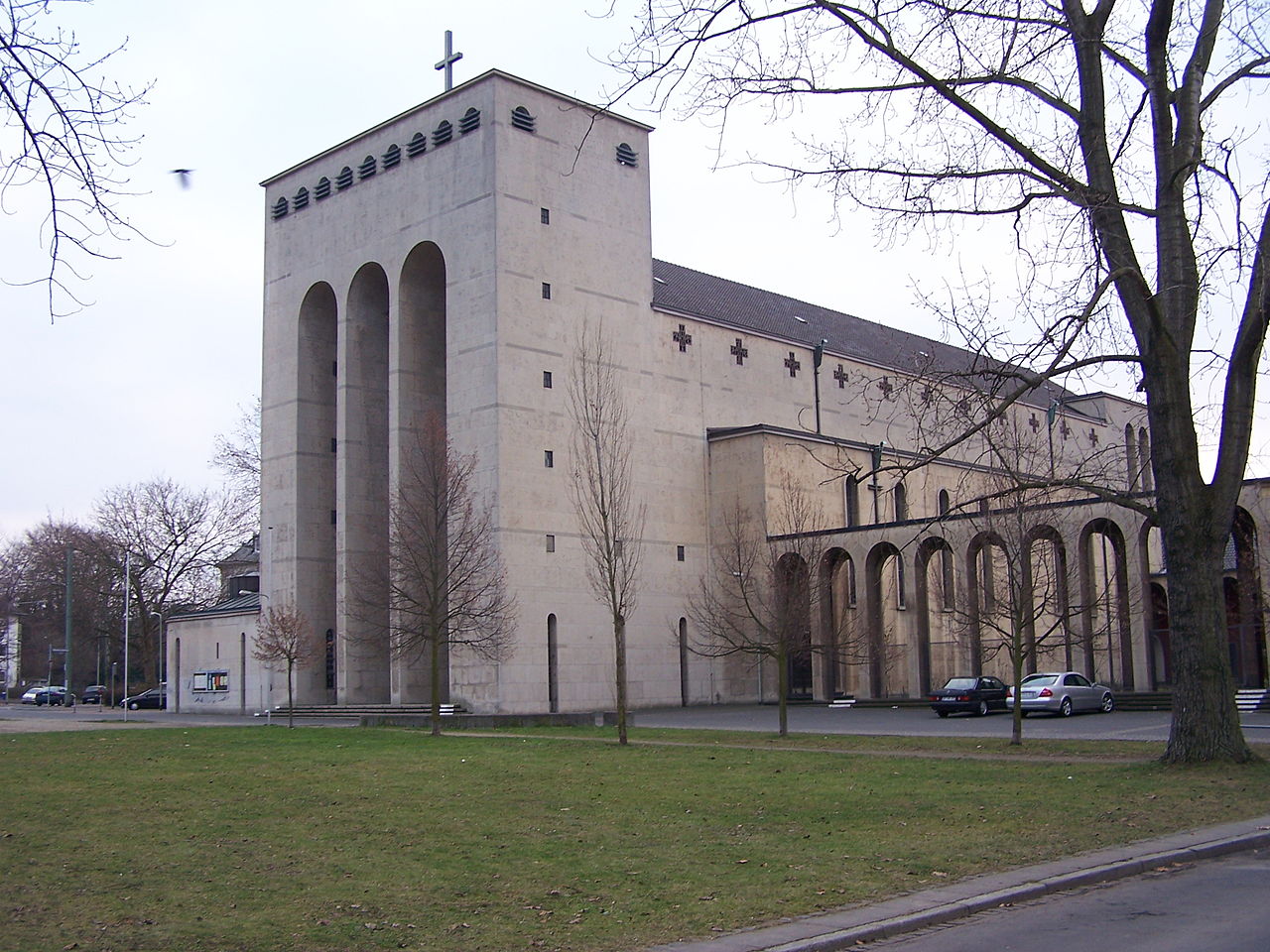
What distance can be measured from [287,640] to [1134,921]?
4107cm

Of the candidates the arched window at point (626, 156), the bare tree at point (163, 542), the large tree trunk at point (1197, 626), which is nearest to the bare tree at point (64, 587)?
the bare tree at point (163, 542)

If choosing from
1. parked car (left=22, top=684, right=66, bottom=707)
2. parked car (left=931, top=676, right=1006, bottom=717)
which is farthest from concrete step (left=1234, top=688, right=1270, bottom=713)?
parked car (left=22, top=684, right=66, bottom=707)

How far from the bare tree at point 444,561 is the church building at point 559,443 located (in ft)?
3.95

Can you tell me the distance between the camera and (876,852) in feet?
38.6

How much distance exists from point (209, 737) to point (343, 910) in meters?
22.8

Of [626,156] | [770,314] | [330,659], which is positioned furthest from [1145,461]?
[770,314]

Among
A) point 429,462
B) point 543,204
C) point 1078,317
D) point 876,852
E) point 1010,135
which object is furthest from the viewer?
point 543,204

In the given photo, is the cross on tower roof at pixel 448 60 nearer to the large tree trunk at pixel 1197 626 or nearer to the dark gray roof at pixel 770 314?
the dark gray roof at pixel 770 314

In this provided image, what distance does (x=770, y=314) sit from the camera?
64875 millimetres

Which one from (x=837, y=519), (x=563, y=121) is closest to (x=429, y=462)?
(x=563, y=121)

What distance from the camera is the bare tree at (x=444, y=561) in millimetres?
39750

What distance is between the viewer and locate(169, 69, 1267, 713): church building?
4762cm

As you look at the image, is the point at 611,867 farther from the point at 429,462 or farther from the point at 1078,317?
the point at 429,462

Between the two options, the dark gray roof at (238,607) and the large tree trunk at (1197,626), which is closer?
the large tree trunk at (1197,626)
